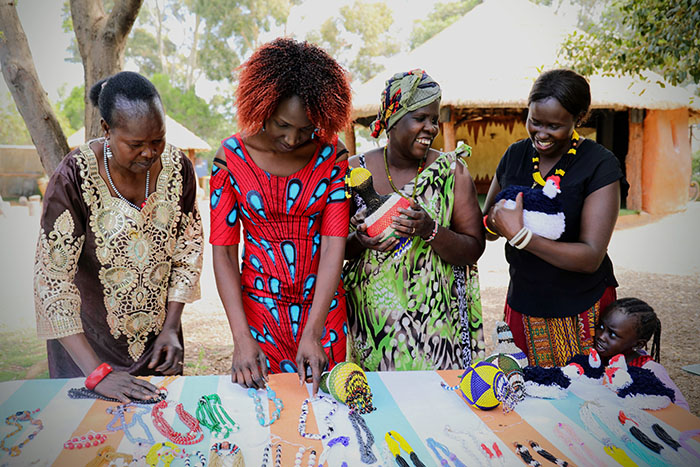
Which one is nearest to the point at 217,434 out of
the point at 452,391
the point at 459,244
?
the point at 452,391

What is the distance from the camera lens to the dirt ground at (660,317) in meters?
4.71

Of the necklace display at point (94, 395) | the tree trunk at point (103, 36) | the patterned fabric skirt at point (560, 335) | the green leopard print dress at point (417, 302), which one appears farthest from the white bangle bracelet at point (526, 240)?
the tree trunk at point (103, 36)

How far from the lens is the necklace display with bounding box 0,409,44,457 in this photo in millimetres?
1398

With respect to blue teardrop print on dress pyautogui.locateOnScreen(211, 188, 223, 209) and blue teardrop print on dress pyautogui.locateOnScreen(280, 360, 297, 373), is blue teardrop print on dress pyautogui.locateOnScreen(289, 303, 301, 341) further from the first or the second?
blue teardrop print on dress pyautogui.locateOnScreen(211, 188, 223, 209)

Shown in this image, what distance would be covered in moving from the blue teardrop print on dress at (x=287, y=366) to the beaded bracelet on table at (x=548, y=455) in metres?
0.96

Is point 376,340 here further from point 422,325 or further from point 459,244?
point 459,244

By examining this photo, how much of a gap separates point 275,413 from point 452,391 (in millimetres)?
569

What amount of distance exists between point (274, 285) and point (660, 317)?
17.7ft

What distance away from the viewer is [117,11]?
3504 millimetres

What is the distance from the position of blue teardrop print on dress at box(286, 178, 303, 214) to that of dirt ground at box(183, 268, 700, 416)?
119 inches

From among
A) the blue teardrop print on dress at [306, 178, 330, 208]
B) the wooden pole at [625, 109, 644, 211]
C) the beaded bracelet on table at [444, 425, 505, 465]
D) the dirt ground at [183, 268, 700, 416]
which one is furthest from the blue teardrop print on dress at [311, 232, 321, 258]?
the wooden pole at [625, 109, 644, 211]

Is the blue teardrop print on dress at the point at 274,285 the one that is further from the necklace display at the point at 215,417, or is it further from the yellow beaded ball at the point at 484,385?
the yellow beaded ball at the point at 484,385

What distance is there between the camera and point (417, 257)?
2162 mm

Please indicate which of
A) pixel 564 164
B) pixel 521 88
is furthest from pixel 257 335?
pixel 521 88
